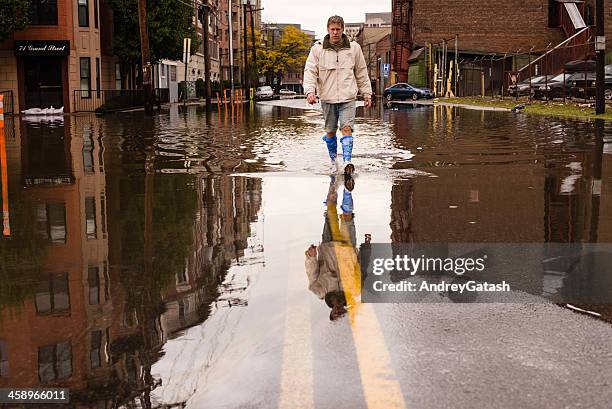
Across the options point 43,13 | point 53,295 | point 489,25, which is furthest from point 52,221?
point 489,25

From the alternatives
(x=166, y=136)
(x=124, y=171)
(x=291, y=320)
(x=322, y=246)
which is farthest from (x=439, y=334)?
(x=166, y=136)

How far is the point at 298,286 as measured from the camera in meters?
5.29

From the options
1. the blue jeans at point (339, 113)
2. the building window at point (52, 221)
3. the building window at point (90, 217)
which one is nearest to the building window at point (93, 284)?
the building window at point (52, 221)

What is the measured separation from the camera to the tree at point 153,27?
2026 inches

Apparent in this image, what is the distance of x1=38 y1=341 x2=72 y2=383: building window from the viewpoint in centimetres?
367

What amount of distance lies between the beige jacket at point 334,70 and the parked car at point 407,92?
52708mm

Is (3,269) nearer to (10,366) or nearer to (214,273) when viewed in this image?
(214,273)

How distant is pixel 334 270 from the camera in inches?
224

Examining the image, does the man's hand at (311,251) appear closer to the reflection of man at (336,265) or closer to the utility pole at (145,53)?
the reflection of man at (336,265)

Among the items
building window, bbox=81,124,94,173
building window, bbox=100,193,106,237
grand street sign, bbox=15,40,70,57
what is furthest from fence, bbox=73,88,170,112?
building window, bbox=100,193,106,237

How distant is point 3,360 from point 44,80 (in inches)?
1827

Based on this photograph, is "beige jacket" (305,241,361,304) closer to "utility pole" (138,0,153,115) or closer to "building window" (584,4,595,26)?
"utility pole" (138,0,153,115)

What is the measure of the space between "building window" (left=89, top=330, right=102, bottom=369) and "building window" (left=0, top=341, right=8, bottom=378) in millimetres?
350

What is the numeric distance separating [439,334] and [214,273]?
192 centimetres
